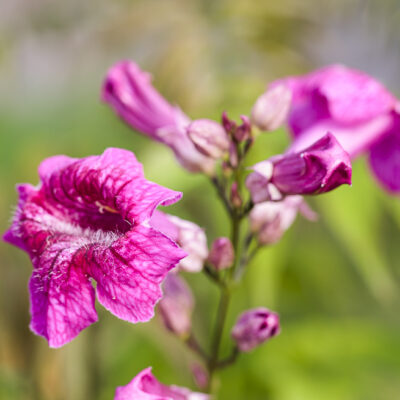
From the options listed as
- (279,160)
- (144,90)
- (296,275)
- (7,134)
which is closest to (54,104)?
(7,134)

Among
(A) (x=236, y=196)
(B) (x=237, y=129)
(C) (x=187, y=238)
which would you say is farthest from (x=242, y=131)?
(C) (x=187, y=238)

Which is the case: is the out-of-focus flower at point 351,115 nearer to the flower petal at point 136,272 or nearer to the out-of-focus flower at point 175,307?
the out-of-focus flower at point 175,307

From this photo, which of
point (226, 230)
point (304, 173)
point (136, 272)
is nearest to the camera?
point (136, 272)

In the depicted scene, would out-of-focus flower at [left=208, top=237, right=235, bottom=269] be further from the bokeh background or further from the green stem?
the bokeh background

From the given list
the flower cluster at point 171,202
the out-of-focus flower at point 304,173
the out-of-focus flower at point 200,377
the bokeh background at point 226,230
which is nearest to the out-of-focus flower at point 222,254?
the flower cluster at point 171,202

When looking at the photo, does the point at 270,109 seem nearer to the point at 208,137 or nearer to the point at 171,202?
the point at 208,137

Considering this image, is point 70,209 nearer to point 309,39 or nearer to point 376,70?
point 309,39

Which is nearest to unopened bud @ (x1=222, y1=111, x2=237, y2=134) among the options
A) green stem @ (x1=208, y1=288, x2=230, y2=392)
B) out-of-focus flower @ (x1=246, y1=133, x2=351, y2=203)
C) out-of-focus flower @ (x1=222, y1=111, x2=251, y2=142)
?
out-of-focus flower @ (x1=222, y1=111, x2=251, y2=142)
